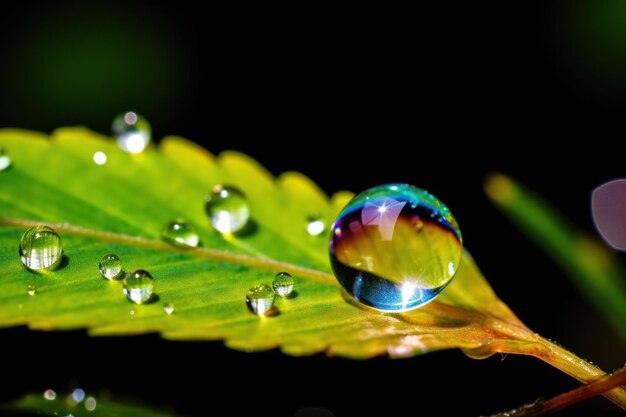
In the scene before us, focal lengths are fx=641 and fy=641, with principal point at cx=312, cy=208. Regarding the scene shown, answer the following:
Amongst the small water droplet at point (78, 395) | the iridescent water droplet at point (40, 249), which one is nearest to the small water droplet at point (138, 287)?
the iridescent water droplet at point (40, 249)

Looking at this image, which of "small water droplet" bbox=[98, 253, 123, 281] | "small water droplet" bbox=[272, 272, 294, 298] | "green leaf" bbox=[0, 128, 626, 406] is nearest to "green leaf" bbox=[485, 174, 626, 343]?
"green leaf" bbox=[0, 128, 626, 406]

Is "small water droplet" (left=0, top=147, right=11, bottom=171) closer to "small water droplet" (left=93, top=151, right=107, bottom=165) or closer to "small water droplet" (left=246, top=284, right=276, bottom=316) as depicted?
"small water droplet" (left=93, top=151, right=107, bottom=165)

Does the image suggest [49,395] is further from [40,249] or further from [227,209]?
[227,209]

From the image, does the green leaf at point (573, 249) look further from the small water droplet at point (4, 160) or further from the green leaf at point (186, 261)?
the small water droplet at point (4, 160)

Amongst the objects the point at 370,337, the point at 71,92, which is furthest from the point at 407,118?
the point at 370,337

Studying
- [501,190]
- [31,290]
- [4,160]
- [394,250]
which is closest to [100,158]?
[4,160]
